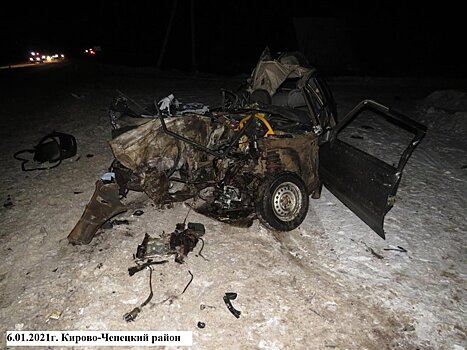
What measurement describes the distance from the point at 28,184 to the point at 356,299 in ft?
17.5

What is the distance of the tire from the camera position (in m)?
4.29

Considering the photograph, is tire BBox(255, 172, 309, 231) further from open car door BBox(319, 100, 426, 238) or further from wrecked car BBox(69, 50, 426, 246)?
open car door BBox(319, 100, 426, 238)

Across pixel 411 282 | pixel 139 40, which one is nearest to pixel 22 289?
pixel 411 282

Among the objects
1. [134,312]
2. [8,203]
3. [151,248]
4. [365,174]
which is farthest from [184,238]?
[8,203]

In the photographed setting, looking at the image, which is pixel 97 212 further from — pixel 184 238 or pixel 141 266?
pixel 184 238

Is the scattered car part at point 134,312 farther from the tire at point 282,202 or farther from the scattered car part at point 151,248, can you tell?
the tire at point 282,202

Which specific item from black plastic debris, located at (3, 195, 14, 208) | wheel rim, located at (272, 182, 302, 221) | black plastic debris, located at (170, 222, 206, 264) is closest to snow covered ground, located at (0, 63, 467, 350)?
black plastic debris, located at (3, 195, 14, 208)

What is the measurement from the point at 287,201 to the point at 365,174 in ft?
3.43

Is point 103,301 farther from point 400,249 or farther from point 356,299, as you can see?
point 400,249

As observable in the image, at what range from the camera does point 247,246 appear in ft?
13.7

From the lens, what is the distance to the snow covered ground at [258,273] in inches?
122

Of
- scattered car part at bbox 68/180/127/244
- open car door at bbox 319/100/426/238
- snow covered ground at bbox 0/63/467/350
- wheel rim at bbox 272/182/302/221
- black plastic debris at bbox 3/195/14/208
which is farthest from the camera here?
black plastic debris at bbox 3/195/14/208

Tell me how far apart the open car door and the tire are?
1.91 feet

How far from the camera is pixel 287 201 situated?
451 centimetres
